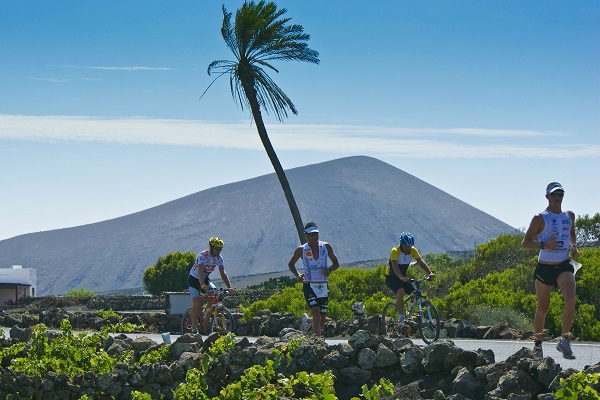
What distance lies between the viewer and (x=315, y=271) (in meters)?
16.0

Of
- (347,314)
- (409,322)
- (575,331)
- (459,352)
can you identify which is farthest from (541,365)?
(347,314)

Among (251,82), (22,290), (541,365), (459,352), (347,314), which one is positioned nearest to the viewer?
(541,365)

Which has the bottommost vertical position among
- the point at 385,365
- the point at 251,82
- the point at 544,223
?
the point at 385,365

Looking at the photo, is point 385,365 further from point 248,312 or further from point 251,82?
point 251,82

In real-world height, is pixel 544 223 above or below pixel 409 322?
above

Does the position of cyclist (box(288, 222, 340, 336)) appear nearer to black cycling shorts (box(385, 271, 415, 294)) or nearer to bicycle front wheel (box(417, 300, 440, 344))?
black cycling shorts (box(385, 271, 415, 294))

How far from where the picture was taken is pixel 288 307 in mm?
25797

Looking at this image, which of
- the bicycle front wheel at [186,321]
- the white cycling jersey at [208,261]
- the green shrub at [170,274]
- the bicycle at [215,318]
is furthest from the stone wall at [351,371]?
the green shrub at [170,274]

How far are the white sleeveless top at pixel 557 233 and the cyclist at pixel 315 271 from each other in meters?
3.63

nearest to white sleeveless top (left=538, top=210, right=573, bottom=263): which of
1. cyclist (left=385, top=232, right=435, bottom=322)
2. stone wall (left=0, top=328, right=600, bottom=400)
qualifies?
stone wall (left=0, top=328, right=600, bottom=400)

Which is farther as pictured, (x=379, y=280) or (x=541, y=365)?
(x=379, y=280)

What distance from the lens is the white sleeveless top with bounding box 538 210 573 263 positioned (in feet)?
42.9

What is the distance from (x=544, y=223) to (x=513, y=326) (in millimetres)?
7712

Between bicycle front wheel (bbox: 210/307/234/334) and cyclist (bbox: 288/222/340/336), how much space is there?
2519 mm
